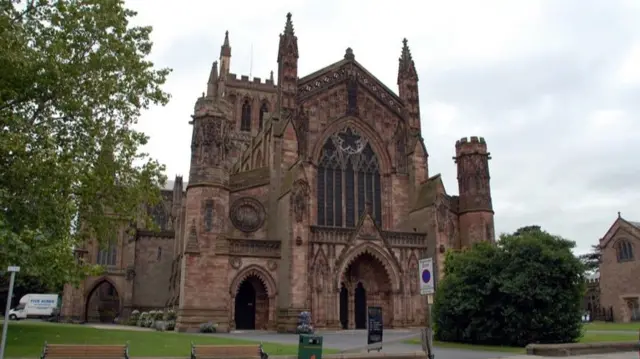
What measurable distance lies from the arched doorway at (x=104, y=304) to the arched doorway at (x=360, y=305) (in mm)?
29601

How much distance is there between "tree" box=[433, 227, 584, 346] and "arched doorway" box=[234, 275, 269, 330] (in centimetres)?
1289

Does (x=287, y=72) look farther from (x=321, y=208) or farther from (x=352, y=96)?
(x=321, y=208)

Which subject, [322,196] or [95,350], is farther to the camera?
[322,196]

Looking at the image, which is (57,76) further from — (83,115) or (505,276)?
(505,276)

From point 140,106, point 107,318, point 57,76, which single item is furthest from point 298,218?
point 107,318

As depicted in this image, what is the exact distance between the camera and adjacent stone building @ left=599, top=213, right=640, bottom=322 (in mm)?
55500

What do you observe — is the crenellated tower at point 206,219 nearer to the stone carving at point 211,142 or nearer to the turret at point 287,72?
the stone carving at point 211,142

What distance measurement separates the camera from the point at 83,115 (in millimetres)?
21062

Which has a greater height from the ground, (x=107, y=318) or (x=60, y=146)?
(x=60, y=146)

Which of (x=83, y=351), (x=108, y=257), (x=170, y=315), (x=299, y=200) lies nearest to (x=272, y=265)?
(x=299, y=200)

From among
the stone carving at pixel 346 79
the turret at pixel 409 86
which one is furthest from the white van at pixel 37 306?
the turret at pixel 409 86

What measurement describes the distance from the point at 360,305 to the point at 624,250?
119ft

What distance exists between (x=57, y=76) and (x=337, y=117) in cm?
2328

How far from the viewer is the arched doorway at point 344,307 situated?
116 feet
